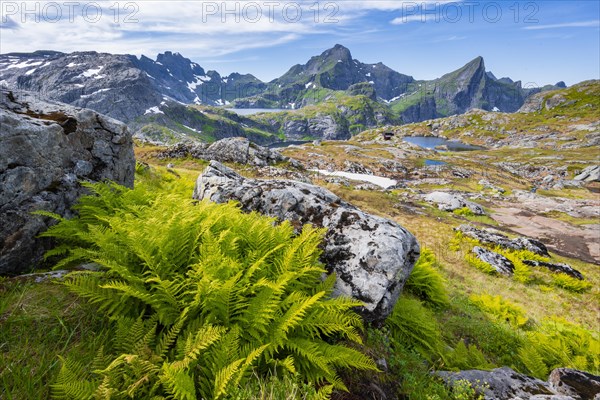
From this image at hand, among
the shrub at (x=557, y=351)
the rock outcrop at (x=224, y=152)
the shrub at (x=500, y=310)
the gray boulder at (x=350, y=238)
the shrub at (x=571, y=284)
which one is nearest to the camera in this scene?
the gray boulder at (x=350, y=238)

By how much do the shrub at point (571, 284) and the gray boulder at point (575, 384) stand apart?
12.5 meters

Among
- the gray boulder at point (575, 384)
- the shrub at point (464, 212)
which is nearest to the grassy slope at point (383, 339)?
the gray boulder at point (575, 384)

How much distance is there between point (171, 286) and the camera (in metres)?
4.31

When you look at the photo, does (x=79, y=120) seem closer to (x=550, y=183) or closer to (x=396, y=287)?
(x=396, y=287)

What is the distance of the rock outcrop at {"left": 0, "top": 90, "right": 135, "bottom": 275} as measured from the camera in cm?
590

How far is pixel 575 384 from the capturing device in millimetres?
6141

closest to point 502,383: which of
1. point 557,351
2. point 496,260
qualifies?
point 557,351

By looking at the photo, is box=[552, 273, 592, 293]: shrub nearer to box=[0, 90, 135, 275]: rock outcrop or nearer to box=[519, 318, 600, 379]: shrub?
box=[519, 318, 600, 379]: shrub

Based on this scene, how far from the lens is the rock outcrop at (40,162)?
19.4ft

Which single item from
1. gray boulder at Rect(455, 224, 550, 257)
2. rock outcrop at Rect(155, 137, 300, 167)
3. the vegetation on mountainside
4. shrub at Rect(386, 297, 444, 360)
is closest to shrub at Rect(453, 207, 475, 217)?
gray boulder at Rect(455, 224, 550, 257)

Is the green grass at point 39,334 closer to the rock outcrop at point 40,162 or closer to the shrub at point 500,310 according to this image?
the rock outcrop at point 40,162

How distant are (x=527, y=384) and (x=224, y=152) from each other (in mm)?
44042

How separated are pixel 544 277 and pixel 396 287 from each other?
15.7 m

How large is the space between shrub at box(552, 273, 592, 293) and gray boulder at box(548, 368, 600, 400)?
12.5m
